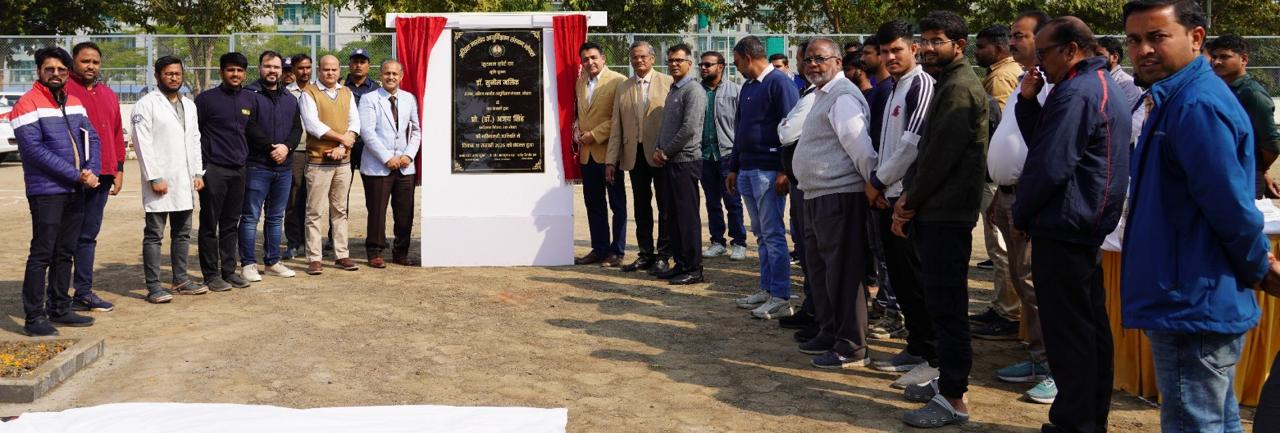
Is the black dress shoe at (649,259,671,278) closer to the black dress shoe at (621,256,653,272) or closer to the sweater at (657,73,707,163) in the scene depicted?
the black dress shoe at (621,256,653,272)

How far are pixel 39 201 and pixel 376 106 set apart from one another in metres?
3.20

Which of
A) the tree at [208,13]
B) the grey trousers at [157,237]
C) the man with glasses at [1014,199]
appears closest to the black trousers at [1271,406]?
the man with glasses at [1014,199]

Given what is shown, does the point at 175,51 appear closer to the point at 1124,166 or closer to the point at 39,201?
the point at 39,201

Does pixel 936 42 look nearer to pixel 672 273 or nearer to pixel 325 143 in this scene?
pixel 672 273

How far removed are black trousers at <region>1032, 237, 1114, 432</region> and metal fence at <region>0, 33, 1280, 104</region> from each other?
51.6 feet

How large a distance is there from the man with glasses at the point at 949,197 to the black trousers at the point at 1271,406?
2.21 m

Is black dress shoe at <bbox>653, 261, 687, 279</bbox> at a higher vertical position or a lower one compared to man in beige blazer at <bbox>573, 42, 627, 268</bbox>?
lower

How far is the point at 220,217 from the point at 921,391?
5750 millimetres

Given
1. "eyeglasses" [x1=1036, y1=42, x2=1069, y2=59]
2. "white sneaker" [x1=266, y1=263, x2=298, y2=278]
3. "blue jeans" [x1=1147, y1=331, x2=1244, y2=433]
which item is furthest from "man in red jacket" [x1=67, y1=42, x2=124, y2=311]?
"blue jeans" [x1=1147, y1=331, x2=1244, y2=433]

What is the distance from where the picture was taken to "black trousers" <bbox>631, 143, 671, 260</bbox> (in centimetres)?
962

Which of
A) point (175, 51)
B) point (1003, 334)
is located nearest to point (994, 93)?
point (1003, 334)

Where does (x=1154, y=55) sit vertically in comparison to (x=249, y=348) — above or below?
above

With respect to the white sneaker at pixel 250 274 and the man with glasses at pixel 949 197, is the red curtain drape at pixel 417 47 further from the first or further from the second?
the man with glasses at pixel 949 197

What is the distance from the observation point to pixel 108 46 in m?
23.3
